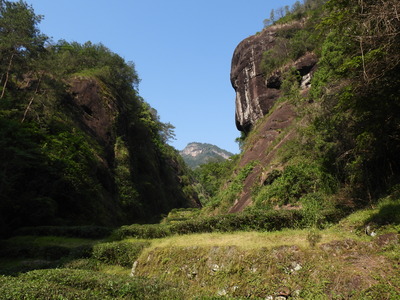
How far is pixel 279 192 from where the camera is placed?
17703 millimetres

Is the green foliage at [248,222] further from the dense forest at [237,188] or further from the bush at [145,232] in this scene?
the bush at [145,232]

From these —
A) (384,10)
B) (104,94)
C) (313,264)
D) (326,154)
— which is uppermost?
(104,94)

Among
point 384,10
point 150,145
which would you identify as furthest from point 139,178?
point 384,10

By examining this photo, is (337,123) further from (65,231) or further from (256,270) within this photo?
(65,231)

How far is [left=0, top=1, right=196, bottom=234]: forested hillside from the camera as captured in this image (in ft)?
62.8

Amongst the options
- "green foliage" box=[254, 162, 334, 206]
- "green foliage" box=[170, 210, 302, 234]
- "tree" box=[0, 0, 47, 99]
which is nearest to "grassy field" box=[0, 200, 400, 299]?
"green foliage" box=[170, 210, 302, 234]

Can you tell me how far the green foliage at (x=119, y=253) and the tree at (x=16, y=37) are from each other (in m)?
16.9

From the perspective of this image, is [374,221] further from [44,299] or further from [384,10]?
[44,299]

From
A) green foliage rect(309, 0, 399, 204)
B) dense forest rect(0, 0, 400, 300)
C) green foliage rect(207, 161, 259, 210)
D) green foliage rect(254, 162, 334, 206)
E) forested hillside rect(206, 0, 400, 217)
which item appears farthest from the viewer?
green foliage rect(207, 161, 259, 210)

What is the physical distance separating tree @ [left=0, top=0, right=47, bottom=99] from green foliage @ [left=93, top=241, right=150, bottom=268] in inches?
666

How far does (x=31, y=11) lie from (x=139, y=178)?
75.4ft

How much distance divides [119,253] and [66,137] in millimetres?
15606

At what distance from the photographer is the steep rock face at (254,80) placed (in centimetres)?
3831

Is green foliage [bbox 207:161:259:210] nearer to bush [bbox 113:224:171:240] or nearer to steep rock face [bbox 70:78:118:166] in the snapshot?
bush [bbox 113:224:171:240]
